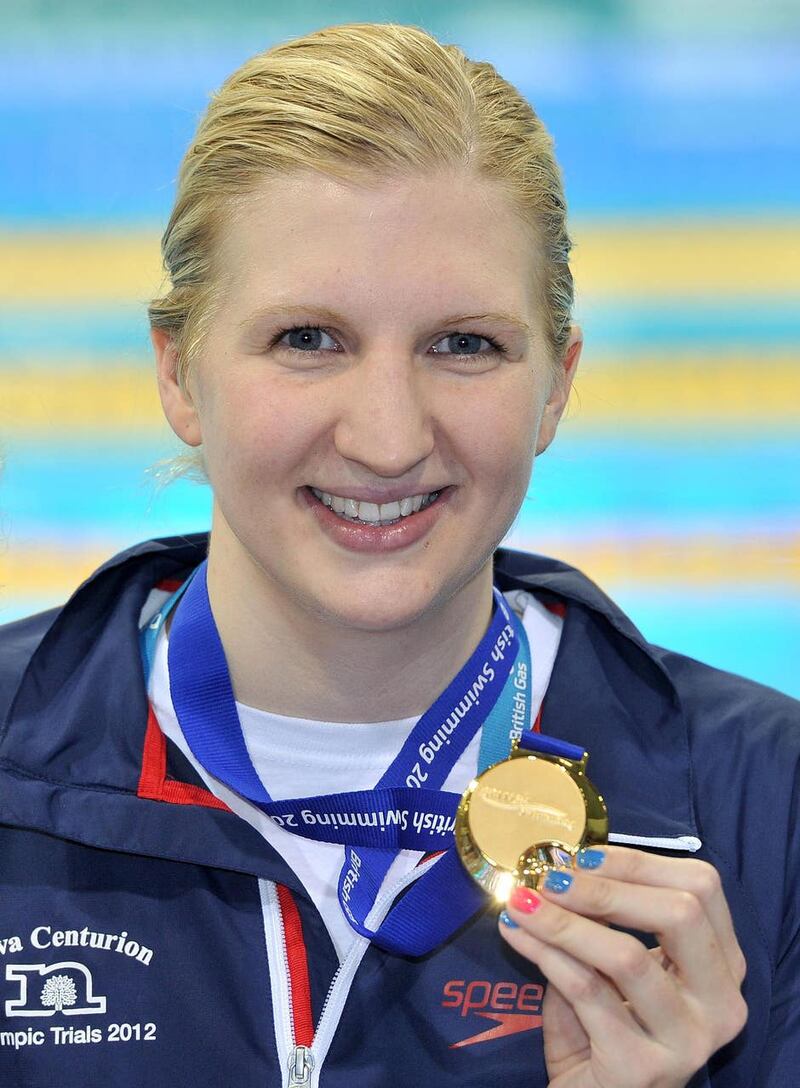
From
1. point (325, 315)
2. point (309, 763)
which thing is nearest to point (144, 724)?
point (309, 763)

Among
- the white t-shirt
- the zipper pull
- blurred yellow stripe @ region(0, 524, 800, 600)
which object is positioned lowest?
the zipper pull

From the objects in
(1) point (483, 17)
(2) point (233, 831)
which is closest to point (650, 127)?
(1) point (483, 17)

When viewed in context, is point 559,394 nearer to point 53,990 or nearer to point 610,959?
point 610,959

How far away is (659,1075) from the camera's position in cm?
150

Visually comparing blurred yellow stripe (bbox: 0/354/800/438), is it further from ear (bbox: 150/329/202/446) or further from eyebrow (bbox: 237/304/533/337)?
eyebrow (bbox: 237/304/533/337)

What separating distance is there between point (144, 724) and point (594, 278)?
67.5 inches

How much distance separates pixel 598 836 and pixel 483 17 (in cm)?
202

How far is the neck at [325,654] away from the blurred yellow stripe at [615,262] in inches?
53.2

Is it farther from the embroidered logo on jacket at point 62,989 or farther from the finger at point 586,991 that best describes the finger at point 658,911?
the embroidered logo on jacket at point 62,989

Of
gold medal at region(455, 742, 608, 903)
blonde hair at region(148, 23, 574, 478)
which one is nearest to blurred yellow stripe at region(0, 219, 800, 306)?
blonde hair at region(148, 23, 574, 478)

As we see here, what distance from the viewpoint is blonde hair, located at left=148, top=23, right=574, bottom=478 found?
1647 millimetres

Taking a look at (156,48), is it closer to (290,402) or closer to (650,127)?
(650,127)

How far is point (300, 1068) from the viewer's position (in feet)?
5.39

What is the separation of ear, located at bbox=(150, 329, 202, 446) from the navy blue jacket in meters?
0.30
